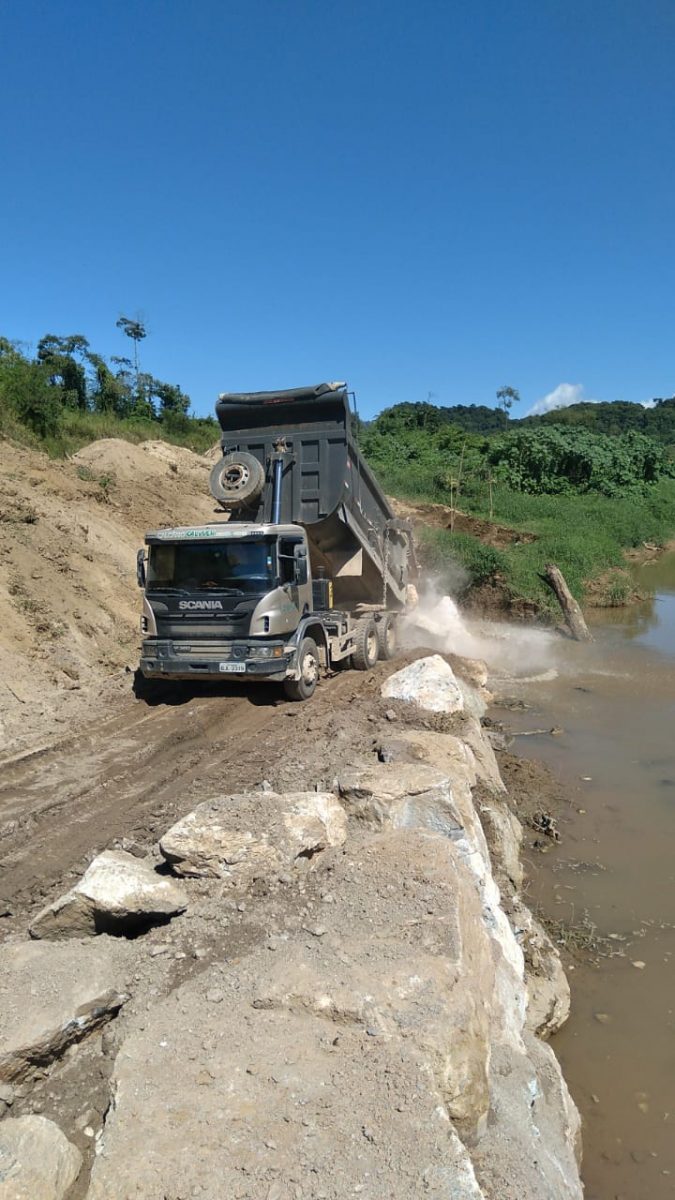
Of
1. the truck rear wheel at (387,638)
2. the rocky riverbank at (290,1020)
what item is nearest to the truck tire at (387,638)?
the truck rear wheel at (387,638)

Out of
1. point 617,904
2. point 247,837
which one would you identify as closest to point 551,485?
point 617,904

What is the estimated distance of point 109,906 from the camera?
3885 millimetres

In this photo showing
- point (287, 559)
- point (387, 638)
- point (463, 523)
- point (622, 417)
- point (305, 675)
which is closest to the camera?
point (287, 559)

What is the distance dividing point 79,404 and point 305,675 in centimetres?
2354

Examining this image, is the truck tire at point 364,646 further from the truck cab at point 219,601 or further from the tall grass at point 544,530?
the tall grass at point 544,530

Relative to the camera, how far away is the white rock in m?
8.43

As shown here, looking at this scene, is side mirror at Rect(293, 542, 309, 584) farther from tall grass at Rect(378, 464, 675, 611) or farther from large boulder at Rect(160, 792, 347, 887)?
tall grass at Rect(378, 464, 675, 611)

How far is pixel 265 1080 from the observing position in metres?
2.84

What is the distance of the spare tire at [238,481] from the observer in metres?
10.4

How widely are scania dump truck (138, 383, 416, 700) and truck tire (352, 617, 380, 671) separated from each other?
0.02 metres

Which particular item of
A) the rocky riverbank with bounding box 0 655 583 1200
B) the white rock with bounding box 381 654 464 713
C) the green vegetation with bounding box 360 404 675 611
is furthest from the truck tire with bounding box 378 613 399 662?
the green vegetation with bounding box 360 404 675 611

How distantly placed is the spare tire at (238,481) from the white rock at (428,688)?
3491 mm

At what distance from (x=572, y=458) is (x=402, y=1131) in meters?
40.3

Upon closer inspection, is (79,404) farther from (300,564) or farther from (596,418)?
(596,418)
